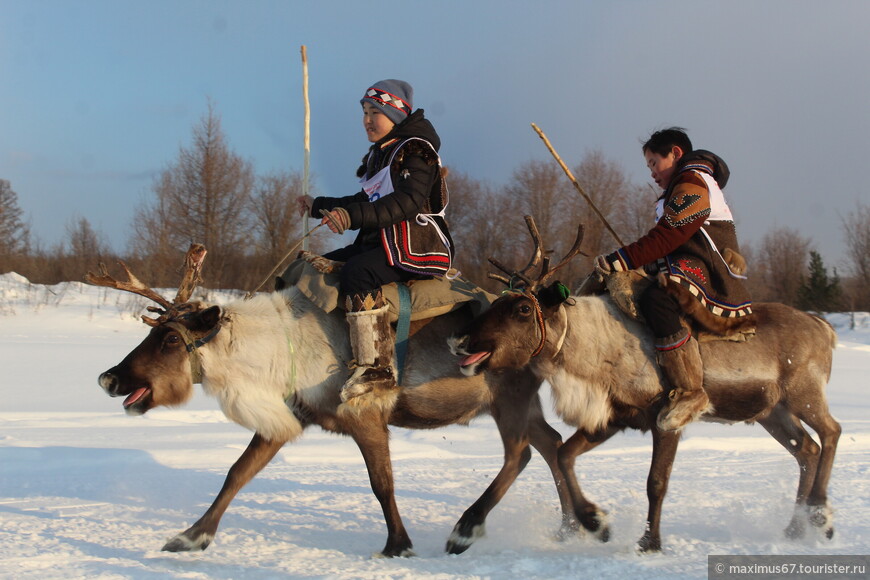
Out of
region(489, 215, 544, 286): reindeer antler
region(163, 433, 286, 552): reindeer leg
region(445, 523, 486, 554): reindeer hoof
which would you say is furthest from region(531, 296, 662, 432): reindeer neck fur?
region(163, 433, 286, 552): reindeer leg

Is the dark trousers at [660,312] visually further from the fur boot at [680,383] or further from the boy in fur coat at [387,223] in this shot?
the boy in fur coat at [387,223]

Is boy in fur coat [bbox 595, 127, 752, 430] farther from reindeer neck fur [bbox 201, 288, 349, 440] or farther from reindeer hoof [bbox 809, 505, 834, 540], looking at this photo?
reindeer neck fur [bbox 201, 288, 349, 440]


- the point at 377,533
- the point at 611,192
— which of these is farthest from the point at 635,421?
the point at 611,192

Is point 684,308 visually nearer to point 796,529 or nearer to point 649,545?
point 649,545

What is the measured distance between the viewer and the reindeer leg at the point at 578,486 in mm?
5219

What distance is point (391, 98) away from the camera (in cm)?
519

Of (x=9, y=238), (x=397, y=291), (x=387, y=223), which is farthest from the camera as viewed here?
(x=9, y=238)

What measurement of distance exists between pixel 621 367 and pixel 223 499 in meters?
2.92

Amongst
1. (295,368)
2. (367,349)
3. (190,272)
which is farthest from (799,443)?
(190,272)

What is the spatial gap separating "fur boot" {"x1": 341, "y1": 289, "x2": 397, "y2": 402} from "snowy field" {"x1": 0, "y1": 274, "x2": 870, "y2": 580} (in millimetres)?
1108

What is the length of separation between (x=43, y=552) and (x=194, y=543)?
907 mm

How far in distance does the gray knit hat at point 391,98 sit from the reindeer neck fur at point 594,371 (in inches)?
72.3

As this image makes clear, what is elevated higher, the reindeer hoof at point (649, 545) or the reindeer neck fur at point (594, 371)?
the reindeer neck fur at point (594, 371)

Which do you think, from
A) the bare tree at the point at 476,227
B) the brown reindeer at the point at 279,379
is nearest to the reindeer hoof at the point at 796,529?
the brown reindeer at the point at 279,379
